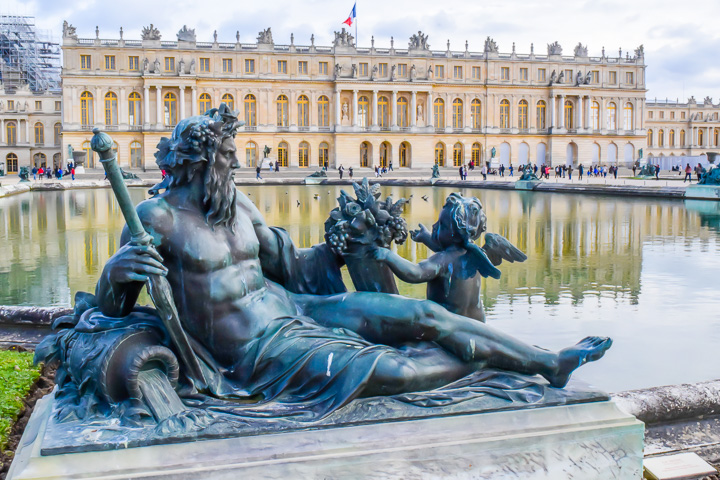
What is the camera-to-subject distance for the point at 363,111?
55.6 meters

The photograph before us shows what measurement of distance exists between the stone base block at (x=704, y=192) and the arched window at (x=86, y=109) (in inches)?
1650

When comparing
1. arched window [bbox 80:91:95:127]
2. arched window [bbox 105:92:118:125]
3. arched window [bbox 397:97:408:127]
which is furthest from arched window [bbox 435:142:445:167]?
arched window [bbox 80:91:95:127]

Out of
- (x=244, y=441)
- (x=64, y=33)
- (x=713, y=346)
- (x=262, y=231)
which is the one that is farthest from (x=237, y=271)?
(x=64, y=33)

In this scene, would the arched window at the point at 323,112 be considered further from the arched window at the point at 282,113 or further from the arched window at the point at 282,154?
the arched window at the point at 282,154

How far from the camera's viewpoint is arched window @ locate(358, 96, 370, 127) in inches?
2183

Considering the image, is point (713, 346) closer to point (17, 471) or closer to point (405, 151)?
point (17, 471)

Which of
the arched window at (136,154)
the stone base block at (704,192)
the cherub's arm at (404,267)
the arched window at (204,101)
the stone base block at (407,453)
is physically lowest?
the stone base block at (407,453)

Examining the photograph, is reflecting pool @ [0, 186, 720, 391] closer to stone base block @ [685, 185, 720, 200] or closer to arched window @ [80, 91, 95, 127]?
stone base block @ [685, 185, 720, 200]

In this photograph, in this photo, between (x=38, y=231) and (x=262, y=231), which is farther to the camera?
(x=38, y=231)

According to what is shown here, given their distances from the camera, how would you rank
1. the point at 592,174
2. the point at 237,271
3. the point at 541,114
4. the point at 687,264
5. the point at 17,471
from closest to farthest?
the point at 17,471, the point at 237,271, the point at 687,264, the point at 592,174, the point at 541,114

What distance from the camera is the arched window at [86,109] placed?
51.3m

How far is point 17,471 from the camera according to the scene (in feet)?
7.11

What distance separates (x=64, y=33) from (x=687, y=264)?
50.3 meters

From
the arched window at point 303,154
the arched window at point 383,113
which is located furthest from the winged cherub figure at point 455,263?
the arched window at point 383,113
